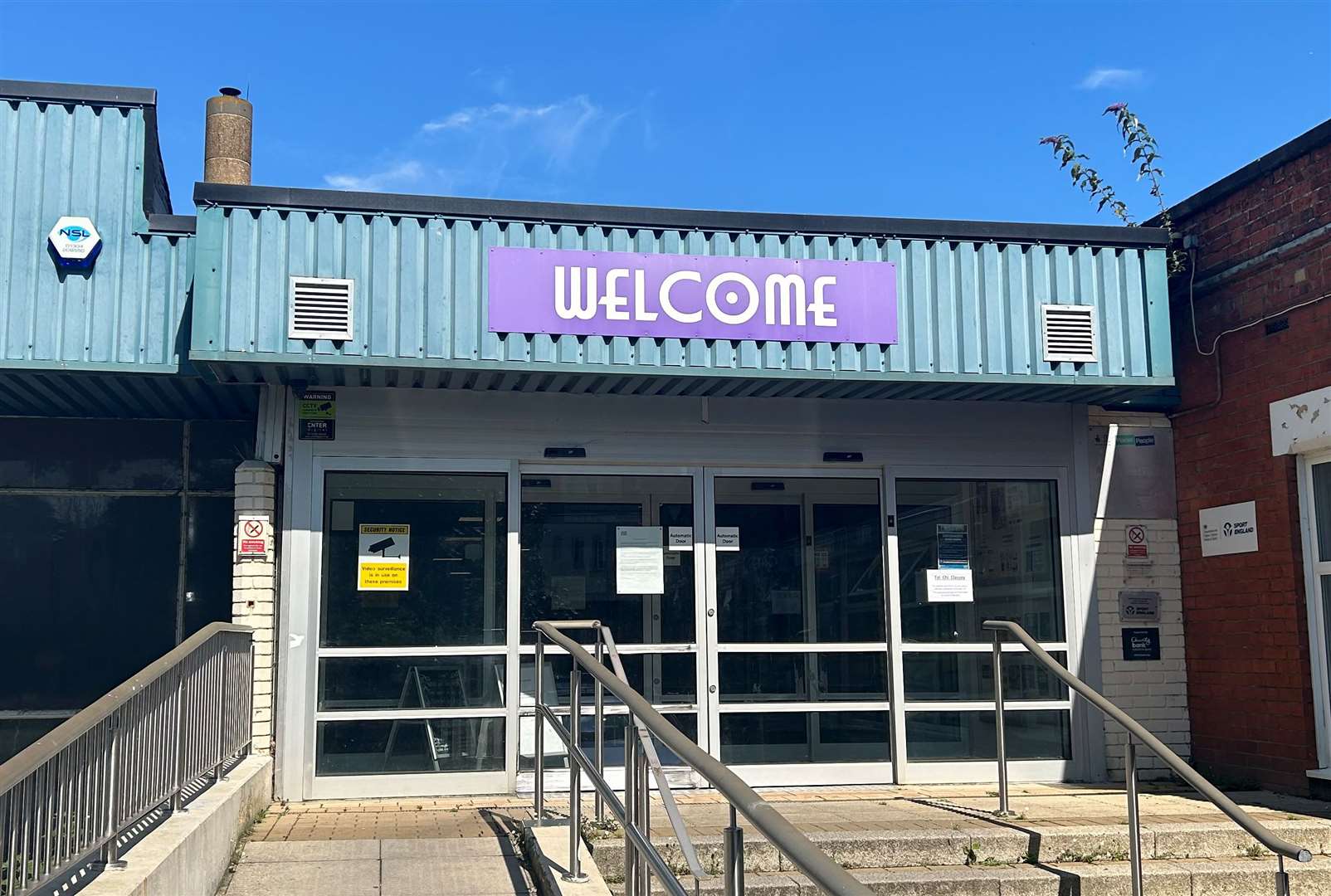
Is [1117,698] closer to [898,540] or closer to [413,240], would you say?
[898,540]

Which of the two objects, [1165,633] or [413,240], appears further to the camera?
[1165,633]

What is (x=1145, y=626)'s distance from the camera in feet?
30.9

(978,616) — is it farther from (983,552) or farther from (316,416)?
(316,416)

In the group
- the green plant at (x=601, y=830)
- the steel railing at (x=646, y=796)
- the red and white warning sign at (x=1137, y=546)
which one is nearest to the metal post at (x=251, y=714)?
the steel railing at (x=646, y=796)

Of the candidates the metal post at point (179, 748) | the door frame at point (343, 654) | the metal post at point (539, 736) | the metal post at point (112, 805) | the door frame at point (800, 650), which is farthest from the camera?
the door frame at point (800, 650)

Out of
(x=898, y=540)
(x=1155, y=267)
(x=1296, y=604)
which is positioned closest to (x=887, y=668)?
(x=898, y=540)

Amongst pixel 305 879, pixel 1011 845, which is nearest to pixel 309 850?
pixel 305 879

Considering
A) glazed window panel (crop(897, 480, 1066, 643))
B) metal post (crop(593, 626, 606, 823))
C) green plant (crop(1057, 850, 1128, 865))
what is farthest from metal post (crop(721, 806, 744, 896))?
glazed window panel (crop(897, 480, 1066, 643))

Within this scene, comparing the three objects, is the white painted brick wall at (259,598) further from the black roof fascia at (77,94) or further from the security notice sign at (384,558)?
the black roof fascia at (77,94)

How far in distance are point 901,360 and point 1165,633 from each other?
10.2 feet

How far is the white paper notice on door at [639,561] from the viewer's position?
888cm

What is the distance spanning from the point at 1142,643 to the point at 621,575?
3.91 metres

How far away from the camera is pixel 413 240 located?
790 centimetres

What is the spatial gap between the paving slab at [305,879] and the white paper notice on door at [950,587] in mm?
4602
